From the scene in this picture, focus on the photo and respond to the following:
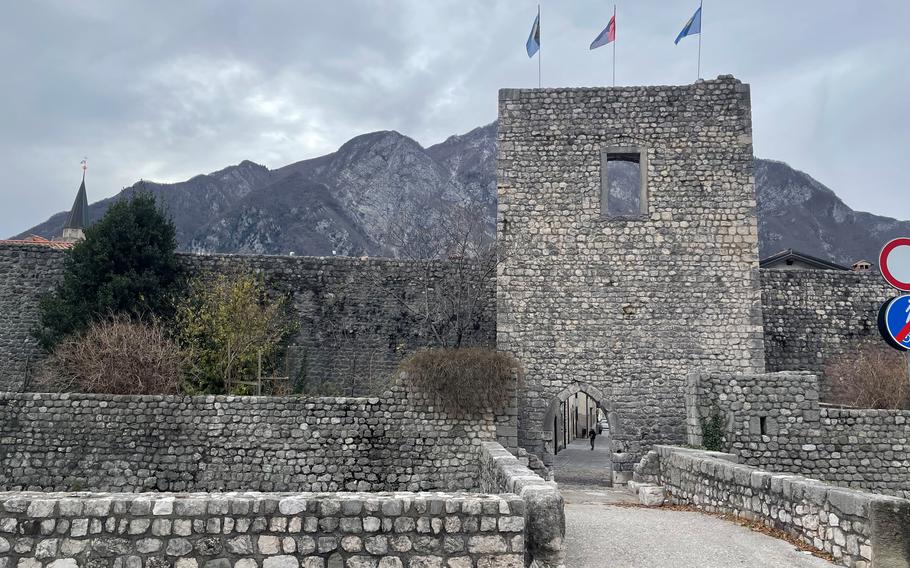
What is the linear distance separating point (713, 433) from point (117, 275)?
14.6 m

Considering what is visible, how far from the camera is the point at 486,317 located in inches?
705

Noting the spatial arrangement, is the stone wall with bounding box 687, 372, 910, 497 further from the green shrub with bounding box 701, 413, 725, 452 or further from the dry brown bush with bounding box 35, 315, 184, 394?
the dry brown bush with bounding box 35, 315, 184, 394

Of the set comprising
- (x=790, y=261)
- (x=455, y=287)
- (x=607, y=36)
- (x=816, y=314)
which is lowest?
(x=816, y=314)

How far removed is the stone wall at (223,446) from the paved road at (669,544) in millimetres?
3549

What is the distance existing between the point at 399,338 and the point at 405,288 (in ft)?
4.62

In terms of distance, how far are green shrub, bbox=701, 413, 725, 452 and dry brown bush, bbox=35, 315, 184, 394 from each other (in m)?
10.6

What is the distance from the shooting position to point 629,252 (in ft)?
49.1

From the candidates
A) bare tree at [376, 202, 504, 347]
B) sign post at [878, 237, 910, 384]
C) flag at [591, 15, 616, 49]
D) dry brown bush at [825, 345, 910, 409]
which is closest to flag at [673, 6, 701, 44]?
flag at [591, 15, 616, 49]

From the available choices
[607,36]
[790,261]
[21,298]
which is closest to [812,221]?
[790,261]

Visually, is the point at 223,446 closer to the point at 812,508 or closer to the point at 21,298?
the point at 812,508

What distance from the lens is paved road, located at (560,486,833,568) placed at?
21.6 feet

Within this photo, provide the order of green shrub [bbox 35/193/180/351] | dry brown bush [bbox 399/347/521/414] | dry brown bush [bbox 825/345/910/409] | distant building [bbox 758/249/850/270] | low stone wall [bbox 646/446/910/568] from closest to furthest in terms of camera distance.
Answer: low stone wall [bbox 646/446/910/568]
dry brown bush [bbox 399/347/521/414]
dry brown bush [bbox 825/345/910/409]
green shrub [bbox 35/193/180/351]
distant building [bbox 758/249/850/270]

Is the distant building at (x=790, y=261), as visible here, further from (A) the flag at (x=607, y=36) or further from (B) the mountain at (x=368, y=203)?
(B) the mountain at (x=368, y=203)

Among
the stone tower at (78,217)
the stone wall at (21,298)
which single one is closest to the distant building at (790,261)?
the stone wall at (21,298)
